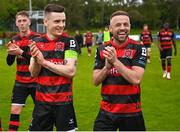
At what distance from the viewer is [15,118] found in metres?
7.91

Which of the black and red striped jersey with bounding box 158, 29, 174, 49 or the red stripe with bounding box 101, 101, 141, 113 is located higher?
the black and red striped jersey with bounding box 158, 29, 174, 49

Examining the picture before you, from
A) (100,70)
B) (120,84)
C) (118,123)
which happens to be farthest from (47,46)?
(118,123)

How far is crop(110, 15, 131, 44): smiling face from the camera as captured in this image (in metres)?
4.98

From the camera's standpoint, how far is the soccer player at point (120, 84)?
5.06 metres

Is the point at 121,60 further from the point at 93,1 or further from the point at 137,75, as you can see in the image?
the point at 93,1

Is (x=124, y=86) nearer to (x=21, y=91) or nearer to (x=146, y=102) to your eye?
(x=21, y=91)

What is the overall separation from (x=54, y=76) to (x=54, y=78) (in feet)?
0.08

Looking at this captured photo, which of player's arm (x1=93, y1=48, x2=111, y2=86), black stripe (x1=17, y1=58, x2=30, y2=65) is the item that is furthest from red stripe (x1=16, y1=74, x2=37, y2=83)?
player's arm (x1=93, y1=48, x2=111, y2=86)

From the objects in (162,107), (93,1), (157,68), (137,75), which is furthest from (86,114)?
(93,1)

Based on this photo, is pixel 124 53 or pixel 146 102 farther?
pixel 146 102

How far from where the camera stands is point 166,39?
656 inches

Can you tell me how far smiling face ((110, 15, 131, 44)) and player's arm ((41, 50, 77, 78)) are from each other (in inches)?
28.2

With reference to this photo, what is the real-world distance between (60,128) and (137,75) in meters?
1.28

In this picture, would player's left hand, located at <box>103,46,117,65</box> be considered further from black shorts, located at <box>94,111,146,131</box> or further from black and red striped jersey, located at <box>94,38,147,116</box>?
black shorts, located at <box>94,111,146,131</box>
